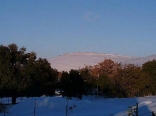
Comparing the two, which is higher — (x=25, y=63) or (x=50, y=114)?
(x=25, y=63)

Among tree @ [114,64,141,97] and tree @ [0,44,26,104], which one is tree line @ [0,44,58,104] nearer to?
tree @ [0,44,26,104]

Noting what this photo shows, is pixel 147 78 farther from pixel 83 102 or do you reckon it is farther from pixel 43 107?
pixel 43 107

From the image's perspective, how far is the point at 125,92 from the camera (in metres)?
60.4

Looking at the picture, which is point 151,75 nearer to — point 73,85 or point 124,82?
point 124,82

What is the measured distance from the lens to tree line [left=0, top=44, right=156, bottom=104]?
142 feet

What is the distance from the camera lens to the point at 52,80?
5078 centimetres

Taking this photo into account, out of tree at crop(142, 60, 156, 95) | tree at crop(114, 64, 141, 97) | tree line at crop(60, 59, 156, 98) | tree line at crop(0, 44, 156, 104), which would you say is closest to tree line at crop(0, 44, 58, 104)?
tree line at crop(0, 44, 156, 104)

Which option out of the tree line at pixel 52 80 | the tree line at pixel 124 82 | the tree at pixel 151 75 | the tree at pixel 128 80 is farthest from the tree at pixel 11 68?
the tree at pixel 151 75

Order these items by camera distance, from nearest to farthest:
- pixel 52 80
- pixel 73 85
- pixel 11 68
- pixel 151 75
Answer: pixel 11 68 < pixel 52 80 < pixel 73 85 < pixel 151 75

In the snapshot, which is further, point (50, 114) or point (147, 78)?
point (147, 78)

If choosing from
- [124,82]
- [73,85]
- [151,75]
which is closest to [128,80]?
[124,82]

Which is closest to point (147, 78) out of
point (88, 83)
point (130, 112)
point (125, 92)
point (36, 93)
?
point (125, 92)

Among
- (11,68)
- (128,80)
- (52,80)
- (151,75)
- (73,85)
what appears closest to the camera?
(11,68)

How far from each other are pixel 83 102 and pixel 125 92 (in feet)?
94.6
